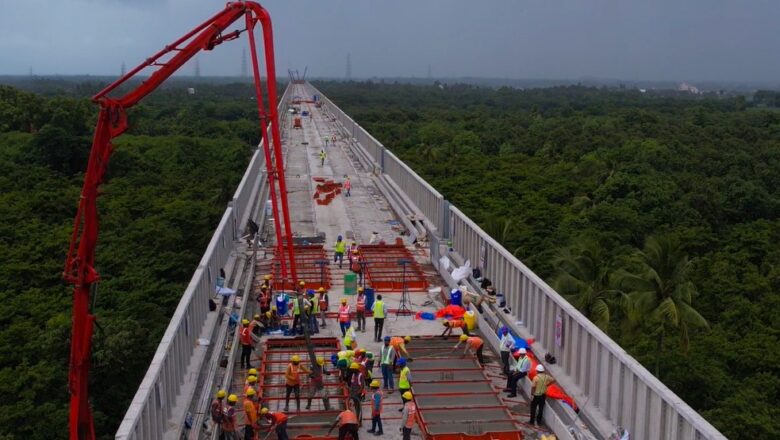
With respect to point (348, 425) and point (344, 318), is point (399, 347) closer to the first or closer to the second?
point (344, 318)

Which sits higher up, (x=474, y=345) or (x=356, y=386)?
(x=356, y=386)

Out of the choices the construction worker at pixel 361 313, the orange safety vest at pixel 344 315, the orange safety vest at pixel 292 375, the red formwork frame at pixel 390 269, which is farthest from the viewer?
the red formwork frame at pixel 390 269

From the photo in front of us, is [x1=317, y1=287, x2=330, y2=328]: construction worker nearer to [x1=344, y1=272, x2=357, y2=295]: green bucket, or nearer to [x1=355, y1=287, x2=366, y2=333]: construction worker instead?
[x1=355, y1=287, x2=366, y2=333]: construction worker

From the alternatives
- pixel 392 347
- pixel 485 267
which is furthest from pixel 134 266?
pixel 392 347

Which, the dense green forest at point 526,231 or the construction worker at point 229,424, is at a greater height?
the construction worker at point 229,424

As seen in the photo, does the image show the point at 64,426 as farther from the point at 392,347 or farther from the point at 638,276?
the point at 638,276

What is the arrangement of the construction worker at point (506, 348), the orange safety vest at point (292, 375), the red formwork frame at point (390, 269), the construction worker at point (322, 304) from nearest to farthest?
1. the orange safety vest at point (292, 375)
2. the construction worker at point (506, 348)
3. the construction worker at point (322, 304)
4. the red formwork frame at point (390, 269)

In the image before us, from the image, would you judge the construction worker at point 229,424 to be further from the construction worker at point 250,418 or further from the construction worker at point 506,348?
the construction worker at point 506,348

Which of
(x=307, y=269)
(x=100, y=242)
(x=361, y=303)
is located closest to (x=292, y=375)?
(x=361, y=303)

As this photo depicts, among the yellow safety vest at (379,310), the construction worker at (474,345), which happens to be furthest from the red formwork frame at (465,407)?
the yellow safety vest at (379,310)
